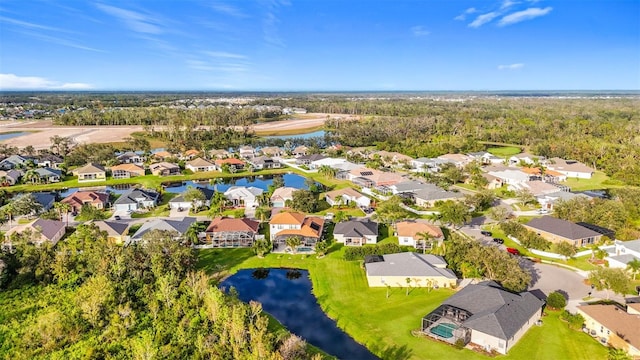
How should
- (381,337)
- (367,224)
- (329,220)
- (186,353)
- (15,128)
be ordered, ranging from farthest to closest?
(15,128) → (329,220) → (367,224) → (381,337) → (186,353)

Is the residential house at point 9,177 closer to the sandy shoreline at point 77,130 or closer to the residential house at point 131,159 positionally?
the residential house at point 131,159

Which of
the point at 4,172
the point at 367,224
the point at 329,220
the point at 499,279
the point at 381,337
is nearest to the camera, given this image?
the point at 381,337

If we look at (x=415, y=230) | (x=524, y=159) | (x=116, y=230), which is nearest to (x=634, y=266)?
(x=415, y=230)

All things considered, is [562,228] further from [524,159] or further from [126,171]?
[126,171]

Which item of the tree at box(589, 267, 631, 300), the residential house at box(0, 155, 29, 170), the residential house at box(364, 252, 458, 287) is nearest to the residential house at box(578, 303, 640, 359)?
the tree at box(589, 267, 631, 300)

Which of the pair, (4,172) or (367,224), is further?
(4,172)

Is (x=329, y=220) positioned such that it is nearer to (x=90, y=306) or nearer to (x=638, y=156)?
(x=90, y=306)

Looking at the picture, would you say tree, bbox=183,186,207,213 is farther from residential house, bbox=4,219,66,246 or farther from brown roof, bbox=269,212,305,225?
residential house, bbox=4,219,66,246

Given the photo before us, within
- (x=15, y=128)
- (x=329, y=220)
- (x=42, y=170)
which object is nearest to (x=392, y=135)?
(x=329, y=220)
